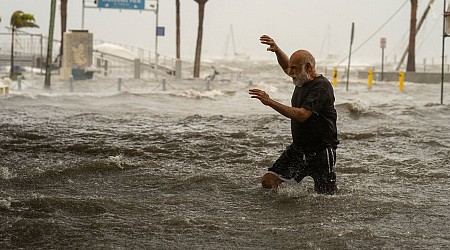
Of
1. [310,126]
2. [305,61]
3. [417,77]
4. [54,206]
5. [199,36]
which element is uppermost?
[199,36]

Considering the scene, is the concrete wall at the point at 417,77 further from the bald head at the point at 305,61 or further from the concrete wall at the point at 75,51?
the bald head at the point at 305,61

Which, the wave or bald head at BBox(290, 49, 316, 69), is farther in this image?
bald head at BBox(290, 49, 316, 69)

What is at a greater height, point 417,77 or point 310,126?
point 417,77

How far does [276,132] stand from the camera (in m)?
14.1

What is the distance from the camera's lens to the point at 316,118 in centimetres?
676

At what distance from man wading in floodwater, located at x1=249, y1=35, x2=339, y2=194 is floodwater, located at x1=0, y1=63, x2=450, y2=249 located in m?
0.32

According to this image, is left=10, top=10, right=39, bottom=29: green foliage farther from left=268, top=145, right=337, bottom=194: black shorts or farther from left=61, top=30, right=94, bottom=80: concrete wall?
left=268, top=145, right=337, bottom=194: black shorts

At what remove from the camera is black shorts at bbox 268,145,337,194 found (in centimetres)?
680

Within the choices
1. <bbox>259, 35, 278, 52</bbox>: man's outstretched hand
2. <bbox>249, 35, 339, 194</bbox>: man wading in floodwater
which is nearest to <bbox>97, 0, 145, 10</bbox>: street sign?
<bbox>259, 35, 278, 52</bbox>: man's outstretched hand

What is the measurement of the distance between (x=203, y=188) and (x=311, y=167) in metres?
1.58

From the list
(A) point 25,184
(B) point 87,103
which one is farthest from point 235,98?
(A) point 25,184

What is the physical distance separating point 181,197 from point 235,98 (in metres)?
18.8

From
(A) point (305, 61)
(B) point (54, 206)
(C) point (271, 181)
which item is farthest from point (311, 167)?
(B) point (54, 206)

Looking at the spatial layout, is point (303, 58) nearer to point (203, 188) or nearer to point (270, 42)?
point (270, 42)
